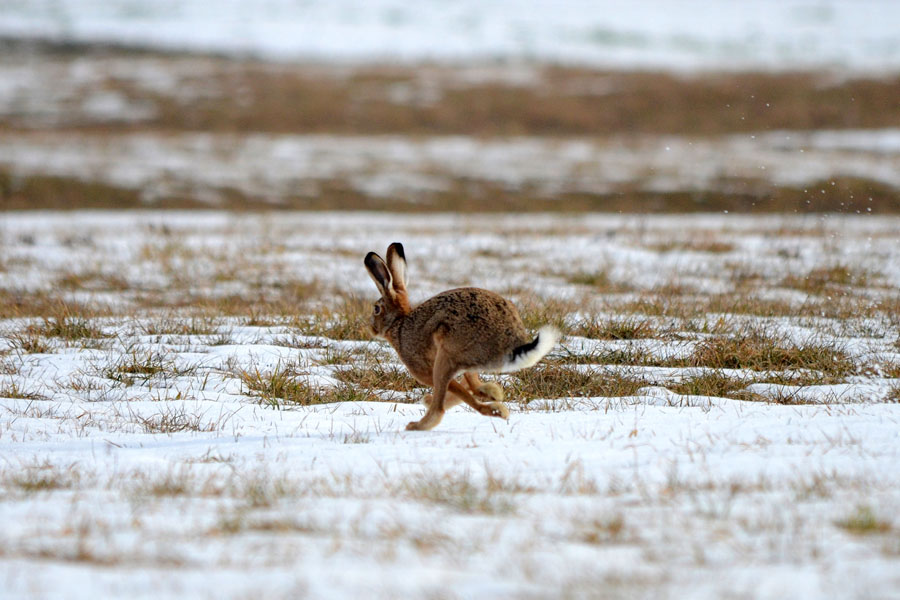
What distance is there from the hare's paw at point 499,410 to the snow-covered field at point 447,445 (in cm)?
7

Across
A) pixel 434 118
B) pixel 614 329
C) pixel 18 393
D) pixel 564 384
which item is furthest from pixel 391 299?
pixel 434 118

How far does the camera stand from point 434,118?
31688mm

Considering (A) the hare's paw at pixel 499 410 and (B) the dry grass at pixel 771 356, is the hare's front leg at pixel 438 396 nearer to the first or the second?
(A) the hare's paw at pixel 499 410

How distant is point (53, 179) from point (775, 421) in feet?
65.7

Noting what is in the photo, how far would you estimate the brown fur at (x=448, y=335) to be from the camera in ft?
16.2

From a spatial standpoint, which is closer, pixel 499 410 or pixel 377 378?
pixel 499 410

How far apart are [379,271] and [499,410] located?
1.08 meters

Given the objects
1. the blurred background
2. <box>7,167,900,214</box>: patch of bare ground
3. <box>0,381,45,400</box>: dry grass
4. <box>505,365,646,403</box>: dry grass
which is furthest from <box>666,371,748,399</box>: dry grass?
<box>7,167,900,214</box>: patch of bare ground

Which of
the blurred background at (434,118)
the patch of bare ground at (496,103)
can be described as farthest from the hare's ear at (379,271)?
the patch of bare ground at (496,103)

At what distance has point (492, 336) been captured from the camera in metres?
4.93

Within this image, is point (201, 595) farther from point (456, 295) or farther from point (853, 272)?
point (853, 272)

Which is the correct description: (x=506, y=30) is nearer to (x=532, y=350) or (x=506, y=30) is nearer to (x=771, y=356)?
(x=771, y=356)

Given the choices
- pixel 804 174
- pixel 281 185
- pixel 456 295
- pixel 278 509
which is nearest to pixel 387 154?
pixel 281 185

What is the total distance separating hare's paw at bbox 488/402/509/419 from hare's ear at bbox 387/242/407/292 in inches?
38.0
